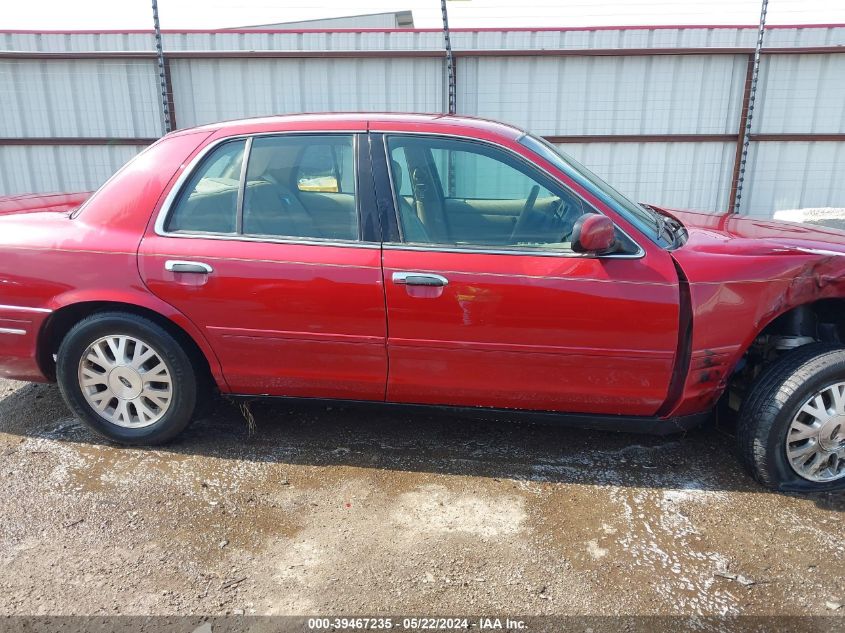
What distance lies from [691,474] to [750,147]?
6668 millimetres

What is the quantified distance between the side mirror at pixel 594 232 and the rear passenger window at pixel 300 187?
1083mm

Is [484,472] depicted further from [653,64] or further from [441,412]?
[653,64]

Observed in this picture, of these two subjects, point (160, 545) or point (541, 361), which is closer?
point (160, 545)

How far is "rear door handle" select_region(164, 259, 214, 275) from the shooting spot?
3.18 m

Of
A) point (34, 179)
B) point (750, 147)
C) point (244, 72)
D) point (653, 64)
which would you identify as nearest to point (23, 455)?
point (244, 72)

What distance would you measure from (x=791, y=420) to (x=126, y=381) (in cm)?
331

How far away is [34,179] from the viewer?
9086mm

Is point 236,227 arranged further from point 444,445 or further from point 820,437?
point 820,437

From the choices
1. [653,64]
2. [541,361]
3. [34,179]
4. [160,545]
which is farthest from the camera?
[34,179]

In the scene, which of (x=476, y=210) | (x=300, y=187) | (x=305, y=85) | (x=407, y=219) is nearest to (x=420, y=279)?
(x=407, y=219)

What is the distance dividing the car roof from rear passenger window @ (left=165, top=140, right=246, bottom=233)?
0.43ft

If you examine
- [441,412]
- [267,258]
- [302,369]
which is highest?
[267,258]

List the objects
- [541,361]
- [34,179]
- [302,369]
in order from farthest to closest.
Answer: [34,179], [302,369], [541,361]

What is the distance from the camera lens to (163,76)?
27.6 ft
